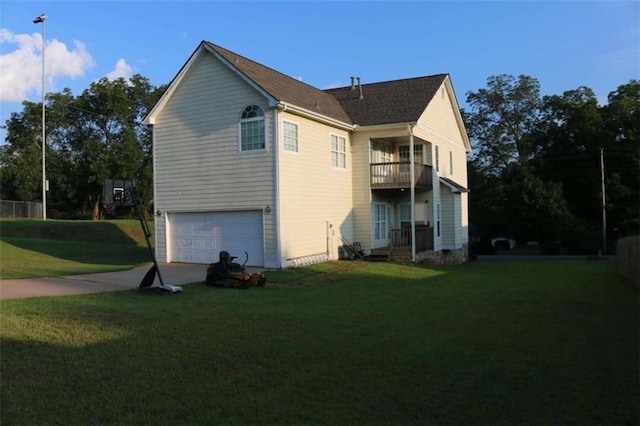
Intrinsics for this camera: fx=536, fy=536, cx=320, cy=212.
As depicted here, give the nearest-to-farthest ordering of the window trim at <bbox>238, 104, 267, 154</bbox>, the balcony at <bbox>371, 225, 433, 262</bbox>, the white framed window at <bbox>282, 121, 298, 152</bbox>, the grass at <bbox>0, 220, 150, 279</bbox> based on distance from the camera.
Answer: the grass at <bbox>0, 220, 150, 279</bbox>, the window trim at <bbox>238, 104, 267, 154</bbox>, the white framed window at <bbox>282, 121, 298, 152</bbox>, the balcony at <bbox>371, 225, 433, 262</bbox>

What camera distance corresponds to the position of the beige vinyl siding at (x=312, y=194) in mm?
18375

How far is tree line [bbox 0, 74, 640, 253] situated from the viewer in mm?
45781

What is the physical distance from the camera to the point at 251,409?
4.82 m

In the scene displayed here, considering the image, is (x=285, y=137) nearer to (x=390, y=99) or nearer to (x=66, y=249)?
(x=390, y=99)

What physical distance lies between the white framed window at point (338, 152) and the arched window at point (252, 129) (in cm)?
447

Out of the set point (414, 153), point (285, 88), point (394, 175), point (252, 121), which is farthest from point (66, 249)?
point (414, 153)

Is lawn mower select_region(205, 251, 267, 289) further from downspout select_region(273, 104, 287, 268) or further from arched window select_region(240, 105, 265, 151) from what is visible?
arched window select_region(240, 105, 265, 151)

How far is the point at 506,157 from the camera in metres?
53.3

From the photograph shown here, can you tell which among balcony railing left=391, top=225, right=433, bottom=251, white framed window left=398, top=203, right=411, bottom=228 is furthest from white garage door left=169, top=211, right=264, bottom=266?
white framed window left=398, top=203, right=411, bottom=228

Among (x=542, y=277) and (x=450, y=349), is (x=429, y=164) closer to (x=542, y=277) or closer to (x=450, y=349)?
(x=542, y=277)

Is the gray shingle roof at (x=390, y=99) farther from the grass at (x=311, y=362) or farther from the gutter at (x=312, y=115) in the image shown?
the grass at (x=311, y=362)

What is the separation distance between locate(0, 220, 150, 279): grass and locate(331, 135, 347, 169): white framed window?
8.73 metres

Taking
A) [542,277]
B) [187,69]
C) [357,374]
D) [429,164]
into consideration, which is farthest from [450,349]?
[429,164]

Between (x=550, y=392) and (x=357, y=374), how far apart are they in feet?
6.54
